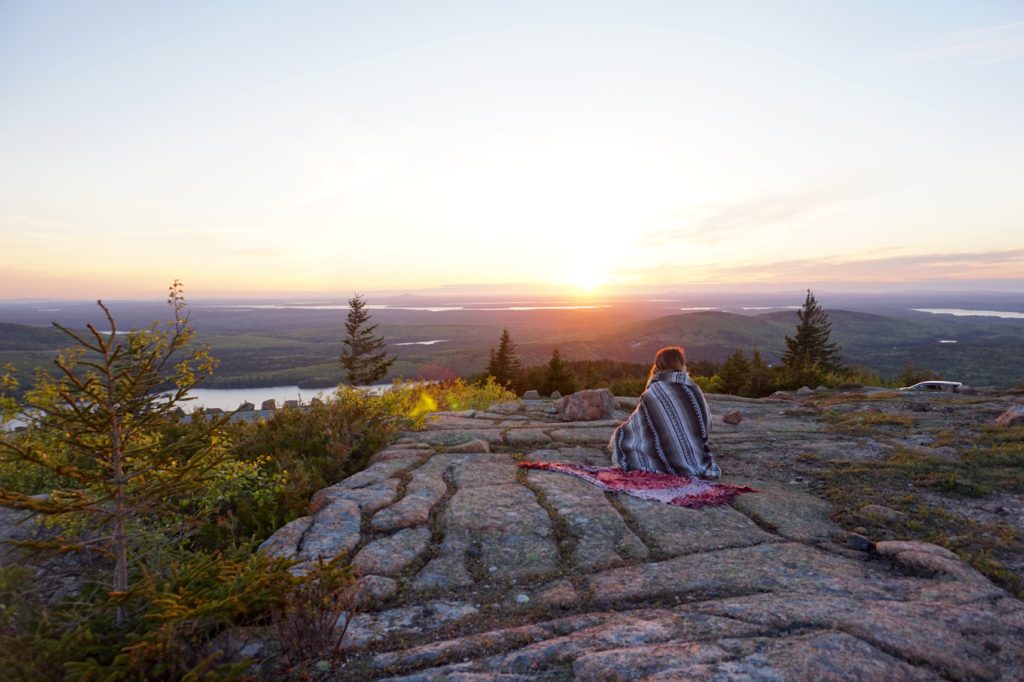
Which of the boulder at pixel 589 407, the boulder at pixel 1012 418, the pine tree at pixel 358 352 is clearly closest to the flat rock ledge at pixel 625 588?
the boulder at pixel 589 407

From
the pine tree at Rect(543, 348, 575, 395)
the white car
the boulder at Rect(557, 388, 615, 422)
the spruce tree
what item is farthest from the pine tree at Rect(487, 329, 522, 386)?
the white car

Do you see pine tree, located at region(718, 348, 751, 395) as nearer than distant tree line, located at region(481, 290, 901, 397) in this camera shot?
No

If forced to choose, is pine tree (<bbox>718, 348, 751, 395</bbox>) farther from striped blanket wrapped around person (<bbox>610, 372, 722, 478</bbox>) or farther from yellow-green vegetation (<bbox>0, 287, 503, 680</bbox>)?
yellow-green vegetation (<bbox>0, 287, 503, 680</bbox>)

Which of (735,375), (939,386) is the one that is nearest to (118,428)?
(939,386)

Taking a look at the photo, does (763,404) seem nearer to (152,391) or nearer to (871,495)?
(871,495)

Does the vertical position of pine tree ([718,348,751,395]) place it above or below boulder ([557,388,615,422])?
below

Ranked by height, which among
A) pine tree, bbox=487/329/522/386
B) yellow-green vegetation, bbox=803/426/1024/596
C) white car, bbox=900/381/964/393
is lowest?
pine tree, bbox=487/329/522/386

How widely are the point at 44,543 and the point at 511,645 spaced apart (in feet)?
8.10

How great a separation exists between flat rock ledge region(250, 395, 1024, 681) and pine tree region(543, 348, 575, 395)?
44.3ft

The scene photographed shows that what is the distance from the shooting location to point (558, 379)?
19.6 m

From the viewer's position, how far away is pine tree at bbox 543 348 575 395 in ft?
63.4

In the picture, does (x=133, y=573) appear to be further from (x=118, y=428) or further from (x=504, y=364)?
(x=504, y=364)

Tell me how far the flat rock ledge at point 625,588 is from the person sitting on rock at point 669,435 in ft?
3.12

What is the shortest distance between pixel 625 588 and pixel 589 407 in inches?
242
